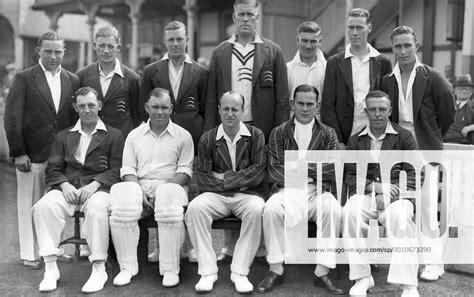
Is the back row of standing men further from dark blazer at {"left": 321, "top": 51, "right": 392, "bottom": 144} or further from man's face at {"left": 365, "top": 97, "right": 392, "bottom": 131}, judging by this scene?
man's face at {"left": 365, "top": 97, "right": 392, "bottom": 131}

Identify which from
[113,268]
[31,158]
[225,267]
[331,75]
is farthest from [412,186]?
[31,158]

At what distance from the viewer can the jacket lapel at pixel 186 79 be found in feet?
16.5

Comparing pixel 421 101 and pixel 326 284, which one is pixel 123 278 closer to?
pixel 326 284

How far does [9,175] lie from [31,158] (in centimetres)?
552

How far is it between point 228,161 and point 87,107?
1253 millimetres

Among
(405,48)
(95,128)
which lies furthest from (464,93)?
(95,128)

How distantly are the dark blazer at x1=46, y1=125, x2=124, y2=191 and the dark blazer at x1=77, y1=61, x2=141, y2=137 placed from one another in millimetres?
306

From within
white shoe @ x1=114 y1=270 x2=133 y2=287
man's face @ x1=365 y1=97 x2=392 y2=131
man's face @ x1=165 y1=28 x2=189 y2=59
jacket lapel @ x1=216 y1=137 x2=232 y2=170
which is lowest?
white shoe @ x1=114 y1=270 x2=133 y2=287

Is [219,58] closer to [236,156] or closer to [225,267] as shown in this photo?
[236,156]

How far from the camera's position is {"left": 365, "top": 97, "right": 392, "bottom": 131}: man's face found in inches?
173

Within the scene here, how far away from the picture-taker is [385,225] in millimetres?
4234

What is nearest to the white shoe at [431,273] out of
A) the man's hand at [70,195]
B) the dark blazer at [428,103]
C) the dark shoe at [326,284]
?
the dark shoe at [326,284]

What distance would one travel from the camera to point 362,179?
14.5 feet

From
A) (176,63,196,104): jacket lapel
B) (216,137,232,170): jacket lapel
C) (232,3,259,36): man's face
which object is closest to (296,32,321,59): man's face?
(232,3,259,36): man's face
